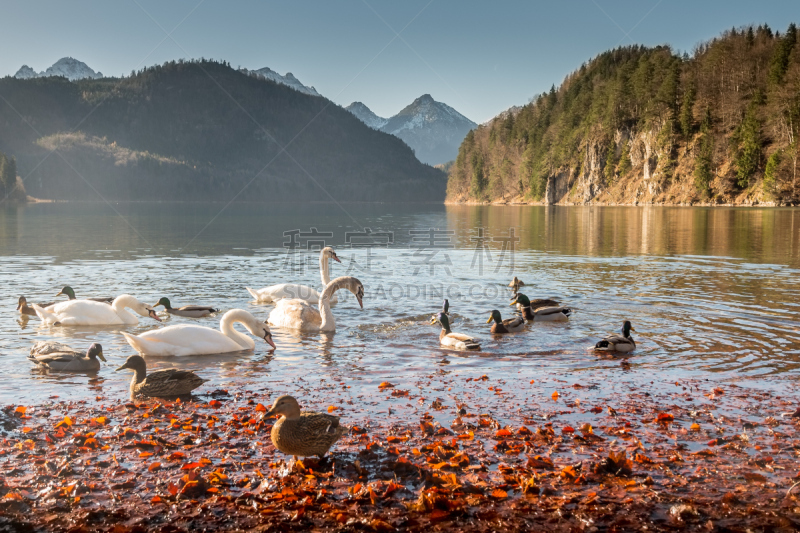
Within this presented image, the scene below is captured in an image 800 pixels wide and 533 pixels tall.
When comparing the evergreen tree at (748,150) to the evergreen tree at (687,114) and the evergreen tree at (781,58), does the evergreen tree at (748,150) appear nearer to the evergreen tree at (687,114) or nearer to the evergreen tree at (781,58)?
the evergreen tree at (781,58)

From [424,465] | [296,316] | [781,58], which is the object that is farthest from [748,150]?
[424,465]

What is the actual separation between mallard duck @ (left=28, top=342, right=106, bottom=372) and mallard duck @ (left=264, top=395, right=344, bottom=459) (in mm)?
6052

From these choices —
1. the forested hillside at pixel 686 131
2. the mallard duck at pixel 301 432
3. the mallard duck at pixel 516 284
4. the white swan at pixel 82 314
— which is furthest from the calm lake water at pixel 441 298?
the forested hillside at pixel 686 131

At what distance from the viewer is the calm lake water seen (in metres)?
11.6

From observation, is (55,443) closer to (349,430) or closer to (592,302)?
(349,430)

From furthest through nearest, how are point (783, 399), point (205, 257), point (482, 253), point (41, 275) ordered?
point (482, 253) → point (205, 257) → point (41, 275) → point (783, 399)

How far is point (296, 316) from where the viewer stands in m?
15.8

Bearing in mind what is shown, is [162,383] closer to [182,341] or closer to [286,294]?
[182,341]

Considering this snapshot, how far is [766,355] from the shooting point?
12.3m

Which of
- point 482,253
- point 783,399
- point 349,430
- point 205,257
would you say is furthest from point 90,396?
point 482,253

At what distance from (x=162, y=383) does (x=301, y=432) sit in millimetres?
3797

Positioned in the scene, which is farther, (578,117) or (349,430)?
(578,117)

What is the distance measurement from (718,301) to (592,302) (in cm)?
392

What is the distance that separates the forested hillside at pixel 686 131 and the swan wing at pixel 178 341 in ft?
317
